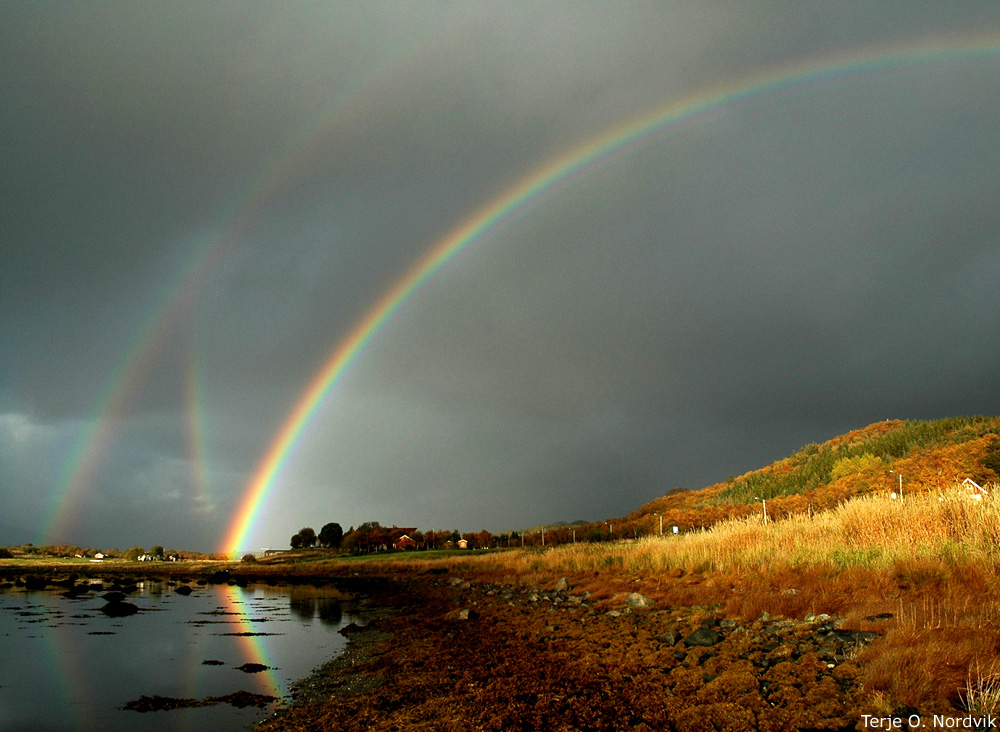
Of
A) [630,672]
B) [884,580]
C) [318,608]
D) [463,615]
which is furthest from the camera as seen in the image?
[318,608]

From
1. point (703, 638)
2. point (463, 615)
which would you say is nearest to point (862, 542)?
point (703, 638)

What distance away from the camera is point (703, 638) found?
12070 millimetres

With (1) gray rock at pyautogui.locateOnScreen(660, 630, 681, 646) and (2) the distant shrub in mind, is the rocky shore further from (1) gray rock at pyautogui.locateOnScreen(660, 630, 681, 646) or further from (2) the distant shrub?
(2) the distant shrub

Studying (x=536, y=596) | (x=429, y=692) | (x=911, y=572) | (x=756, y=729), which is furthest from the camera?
(x=536, y=596)

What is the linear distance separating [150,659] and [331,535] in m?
157

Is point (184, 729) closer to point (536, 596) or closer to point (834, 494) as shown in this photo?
point (536, 596)

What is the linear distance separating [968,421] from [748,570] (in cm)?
5971

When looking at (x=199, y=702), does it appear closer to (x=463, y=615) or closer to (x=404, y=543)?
(x=463, y=615)

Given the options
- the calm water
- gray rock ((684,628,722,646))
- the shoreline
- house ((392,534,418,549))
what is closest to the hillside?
the shoreline

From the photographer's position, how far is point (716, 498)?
82438mm

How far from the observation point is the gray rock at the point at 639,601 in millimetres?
17875

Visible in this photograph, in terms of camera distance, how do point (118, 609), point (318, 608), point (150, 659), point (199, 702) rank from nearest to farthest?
point (199, 702) < point (150, 659) < point (318, 608) < point (118, 609)

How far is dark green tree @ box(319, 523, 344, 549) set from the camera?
167 meters

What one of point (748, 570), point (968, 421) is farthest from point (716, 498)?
point (748, 570)
